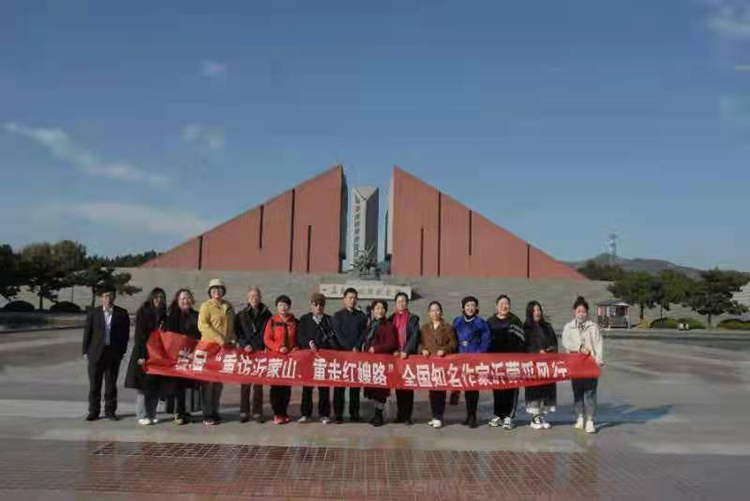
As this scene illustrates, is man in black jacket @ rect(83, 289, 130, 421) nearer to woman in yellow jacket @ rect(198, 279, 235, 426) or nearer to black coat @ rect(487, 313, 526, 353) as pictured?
woman in yellow jacket @ rect(198, 279, 235, 426)

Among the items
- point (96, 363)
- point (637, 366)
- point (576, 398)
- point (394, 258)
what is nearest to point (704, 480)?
point (576, 398)

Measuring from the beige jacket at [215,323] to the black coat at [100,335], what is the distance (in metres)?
0.73

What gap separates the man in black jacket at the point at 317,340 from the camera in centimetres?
555

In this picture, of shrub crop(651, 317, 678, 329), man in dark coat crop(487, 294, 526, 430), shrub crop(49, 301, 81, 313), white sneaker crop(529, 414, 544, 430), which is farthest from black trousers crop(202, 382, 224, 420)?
shrub crop(651, 317, 678, 329)

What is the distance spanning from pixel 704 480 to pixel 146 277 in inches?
1259

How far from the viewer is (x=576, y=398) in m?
5.59

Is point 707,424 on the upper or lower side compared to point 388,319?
lower

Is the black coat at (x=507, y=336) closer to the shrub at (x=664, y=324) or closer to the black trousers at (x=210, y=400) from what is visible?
the black trousers at (x=210, y=400)

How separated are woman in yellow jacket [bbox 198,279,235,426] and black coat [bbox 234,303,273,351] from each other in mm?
86

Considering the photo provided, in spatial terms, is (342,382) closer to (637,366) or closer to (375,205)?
(637,366)

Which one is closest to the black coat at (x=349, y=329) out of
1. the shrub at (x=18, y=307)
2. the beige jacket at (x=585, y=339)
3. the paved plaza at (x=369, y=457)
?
the paved plaza at (x=369, y=457)

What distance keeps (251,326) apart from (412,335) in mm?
1493

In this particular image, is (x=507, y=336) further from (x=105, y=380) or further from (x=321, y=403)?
(x=105, y=380)

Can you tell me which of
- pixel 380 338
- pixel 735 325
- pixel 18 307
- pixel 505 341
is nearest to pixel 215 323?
pixel 380 338
